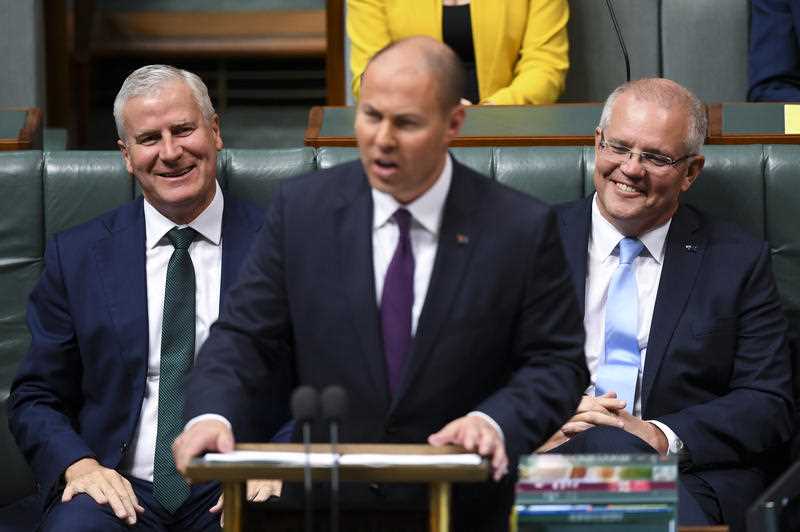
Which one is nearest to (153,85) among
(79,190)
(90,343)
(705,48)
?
(79,190)

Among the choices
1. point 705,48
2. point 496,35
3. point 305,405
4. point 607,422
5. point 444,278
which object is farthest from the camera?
point 705,48

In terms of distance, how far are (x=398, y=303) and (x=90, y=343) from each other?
0.80 metres

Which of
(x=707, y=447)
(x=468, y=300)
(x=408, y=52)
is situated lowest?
(x=707, y=447)

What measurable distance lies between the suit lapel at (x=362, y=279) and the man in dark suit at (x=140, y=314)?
0.60 metres

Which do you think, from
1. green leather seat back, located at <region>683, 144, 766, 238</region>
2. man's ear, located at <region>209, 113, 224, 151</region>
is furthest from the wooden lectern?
green leather seat back, located at <region>683, 144, 766, 238</region>

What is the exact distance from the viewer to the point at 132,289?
105 inches

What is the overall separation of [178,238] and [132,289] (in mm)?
136

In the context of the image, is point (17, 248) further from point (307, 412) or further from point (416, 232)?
point (307, 412)

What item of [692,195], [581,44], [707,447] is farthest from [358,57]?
[707,447]

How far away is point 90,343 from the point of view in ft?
8.64

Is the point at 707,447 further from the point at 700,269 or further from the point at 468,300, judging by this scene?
the point at 468,300

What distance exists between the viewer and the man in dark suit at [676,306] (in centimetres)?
263

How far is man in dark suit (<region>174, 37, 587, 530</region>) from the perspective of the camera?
208cm

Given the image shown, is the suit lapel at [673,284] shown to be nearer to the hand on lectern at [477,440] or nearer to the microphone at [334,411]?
the hand on lectern at [477,440]
